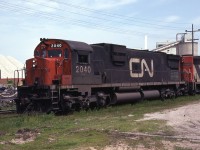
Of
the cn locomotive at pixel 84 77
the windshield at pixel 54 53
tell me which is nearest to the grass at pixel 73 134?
the cn locomotive at pixel 84 77

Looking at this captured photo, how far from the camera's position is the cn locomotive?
1805cm

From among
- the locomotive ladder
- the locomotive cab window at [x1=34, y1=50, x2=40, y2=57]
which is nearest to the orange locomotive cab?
the locomotive cab window at [x1=34, y1=50, x2=40, y2=57]

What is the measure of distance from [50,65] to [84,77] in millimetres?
2199

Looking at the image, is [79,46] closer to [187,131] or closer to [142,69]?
[142,69]

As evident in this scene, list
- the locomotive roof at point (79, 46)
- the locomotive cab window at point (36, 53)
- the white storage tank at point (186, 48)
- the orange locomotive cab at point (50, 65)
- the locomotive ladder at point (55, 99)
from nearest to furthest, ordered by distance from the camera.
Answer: the locomotive ladder at point (55, 99), the orange locomotive cab at point (50, 65), the locomotive roof at point (79, 46), the locomotive cab window at point (36, 53), the white storage tank at point (186, 48)

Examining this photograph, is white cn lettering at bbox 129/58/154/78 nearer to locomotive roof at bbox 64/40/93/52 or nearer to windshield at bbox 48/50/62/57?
locomotive roof at bbox 64/40/93/52

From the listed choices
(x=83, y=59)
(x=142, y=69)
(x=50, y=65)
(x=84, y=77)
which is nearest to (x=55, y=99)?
(x=50, y=65)

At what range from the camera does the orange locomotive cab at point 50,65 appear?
1800 cm

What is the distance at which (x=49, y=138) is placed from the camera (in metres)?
10.4

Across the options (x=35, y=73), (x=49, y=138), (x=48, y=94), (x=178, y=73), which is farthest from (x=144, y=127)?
(x=178, y=73)

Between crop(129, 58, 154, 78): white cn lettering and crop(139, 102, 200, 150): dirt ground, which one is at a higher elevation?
crop(129, 58, 154, 78): white cn lettering

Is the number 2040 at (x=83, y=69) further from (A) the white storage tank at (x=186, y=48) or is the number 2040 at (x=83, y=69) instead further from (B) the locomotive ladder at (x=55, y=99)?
(A) the white storage tank at (x=186, y=48)

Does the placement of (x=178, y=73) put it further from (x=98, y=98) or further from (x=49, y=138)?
(x=49, y=138)

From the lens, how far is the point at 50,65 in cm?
1805
